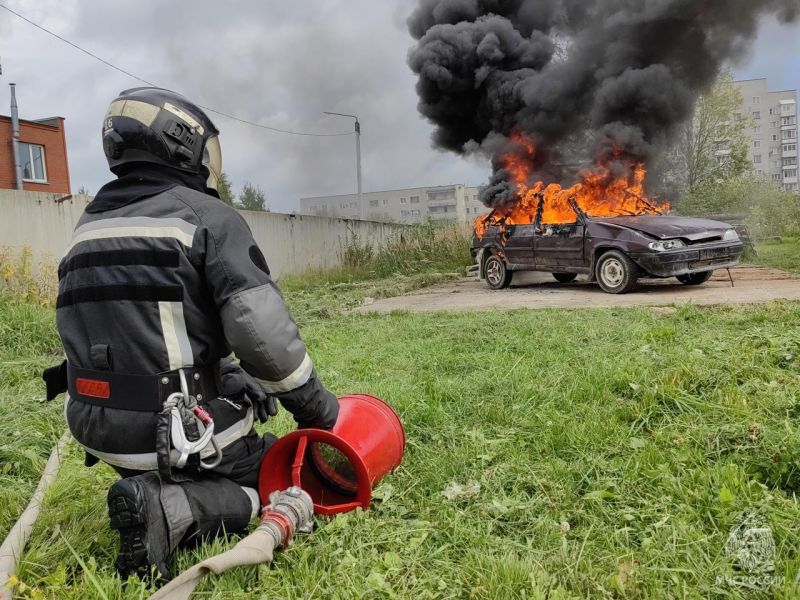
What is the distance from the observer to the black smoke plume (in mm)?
12742

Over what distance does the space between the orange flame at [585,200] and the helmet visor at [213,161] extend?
26.6 ft

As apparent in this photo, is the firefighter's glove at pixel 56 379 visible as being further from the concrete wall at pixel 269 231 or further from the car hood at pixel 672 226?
the car hood at pixel 672 226

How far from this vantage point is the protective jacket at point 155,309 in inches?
75.9

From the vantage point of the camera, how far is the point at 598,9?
14.8 m

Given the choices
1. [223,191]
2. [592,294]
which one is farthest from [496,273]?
[223,191]

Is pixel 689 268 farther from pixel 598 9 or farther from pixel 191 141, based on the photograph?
pixel 598 9

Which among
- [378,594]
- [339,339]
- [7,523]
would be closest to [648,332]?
[339,339]

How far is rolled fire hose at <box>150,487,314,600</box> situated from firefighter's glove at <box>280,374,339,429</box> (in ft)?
0.87

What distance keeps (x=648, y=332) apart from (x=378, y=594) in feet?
12.5

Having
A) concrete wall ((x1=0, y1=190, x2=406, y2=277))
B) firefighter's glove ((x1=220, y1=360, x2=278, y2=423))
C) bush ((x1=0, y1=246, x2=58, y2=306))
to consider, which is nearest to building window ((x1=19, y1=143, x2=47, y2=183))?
concrete wall ((x1=0, y1=190, x2=406, y2=277))

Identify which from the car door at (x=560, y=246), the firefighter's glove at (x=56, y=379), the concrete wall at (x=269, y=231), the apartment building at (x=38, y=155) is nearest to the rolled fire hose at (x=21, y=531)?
the firefighter's glove at (x=56, y=379)

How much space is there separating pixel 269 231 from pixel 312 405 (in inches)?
549

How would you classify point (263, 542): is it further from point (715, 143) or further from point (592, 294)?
point (715, 143)

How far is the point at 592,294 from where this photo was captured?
9.02 meters
